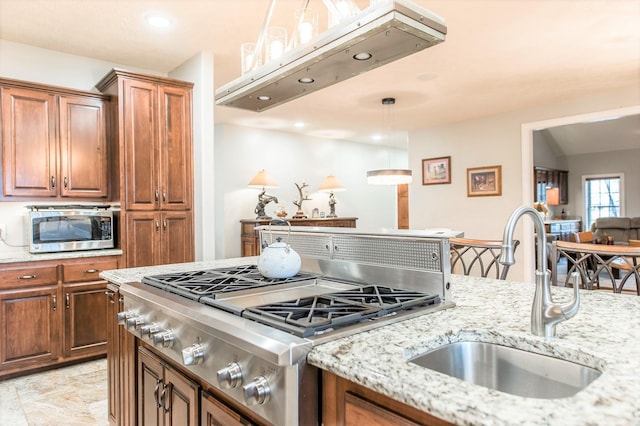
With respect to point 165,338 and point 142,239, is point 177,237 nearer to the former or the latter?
point 142,239

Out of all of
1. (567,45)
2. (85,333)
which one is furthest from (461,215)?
(85,333)

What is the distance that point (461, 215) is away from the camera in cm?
616

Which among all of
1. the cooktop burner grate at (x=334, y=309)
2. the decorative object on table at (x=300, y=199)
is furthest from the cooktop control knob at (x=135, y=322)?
the decorative object on table at (x=300, y=199)

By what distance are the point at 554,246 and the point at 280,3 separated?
2.21 meters

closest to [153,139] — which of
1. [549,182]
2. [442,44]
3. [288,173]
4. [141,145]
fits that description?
[141,145]

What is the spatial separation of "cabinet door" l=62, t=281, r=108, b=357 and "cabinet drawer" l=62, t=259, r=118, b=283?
5 cm

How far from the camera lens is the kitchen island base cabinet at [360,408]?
0.76 m

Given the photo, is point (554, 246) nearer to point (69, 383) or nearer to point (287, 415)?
point (287, 415)

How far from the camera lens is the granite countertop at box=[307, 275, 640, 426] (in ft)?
2.07

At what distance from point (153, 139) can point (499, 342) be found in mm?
3003

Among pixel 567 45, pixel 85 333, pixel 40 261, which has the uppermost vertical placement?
pixel 567 45

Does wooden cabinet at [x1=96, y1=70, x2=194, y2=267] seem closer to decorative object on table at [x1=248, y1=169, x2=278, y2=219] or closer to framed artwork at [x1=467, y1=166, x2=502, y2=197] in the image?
decorative object on table at [x1=248, y1=169, x2=278, y2=219]

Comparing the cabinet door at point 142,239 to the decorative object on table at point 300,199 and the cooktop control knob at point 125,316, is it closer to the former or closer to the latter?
the cooktop control knob at point 125,316

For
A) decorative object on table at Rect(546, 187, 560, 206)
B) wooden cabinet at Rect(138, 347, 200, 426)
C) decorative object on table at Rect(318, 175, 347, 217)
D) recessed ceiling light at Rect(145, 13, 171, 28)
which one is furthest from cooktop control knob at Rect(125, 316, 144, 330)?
decorative object on table at Rect(546, 187, 560, 206)
